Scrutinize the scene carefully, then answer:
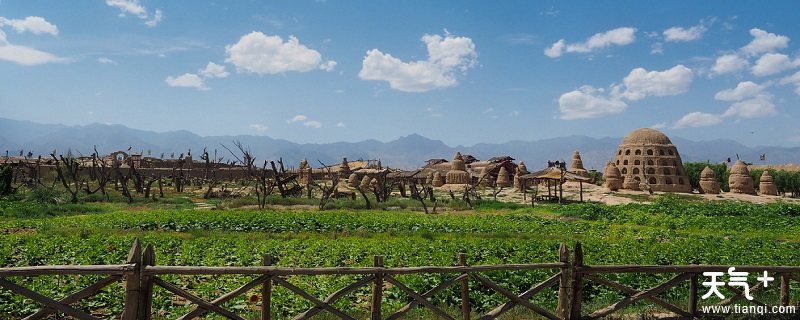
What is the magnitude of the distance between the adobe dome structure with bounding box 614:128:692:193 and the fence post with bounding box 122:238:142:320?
189ft

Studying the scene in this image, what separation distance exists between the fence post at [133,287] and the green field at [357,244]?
225 centimetres

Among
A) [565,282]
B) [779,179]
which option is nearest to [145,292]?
[565,282]

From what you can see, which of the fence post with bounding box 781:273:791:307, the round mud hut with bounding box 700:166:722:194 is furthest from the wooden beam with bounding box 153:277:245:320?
the round mud hut with bounding box 700:166:722:194

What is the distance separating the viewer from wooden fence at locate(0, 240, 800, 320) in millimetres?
7730

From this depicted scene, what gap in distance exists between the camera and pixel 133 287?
776 cm

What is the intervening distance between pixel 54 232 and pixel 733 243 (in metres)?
25.9

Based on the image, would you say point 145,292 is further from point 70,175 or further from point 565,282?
point 70,175

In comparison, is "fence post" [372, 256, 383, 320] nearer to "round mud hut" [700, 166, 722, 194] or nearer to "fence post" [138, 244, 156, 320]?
"fence post" [138, 244, 156, 320]

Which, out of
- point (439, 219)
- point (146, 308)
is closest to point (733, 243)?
point (439, 219)

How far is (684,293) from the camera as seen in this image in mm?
12523

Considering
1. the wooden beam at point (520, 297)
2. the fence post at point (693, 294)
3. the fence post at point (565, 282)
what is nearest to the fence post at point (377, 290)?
the wooden beam at point (520, 297)

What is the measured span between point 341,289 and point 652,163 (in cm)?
6089

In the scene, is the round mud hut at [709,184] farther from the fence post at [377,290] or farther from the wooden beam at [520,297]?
the fence post at [377,290]

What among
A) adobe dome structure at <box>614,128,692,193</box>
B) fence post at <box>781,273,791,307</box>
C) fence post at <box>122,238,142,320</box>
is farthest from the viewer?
adobe dome structure at <box>614,128,692,193</box>
